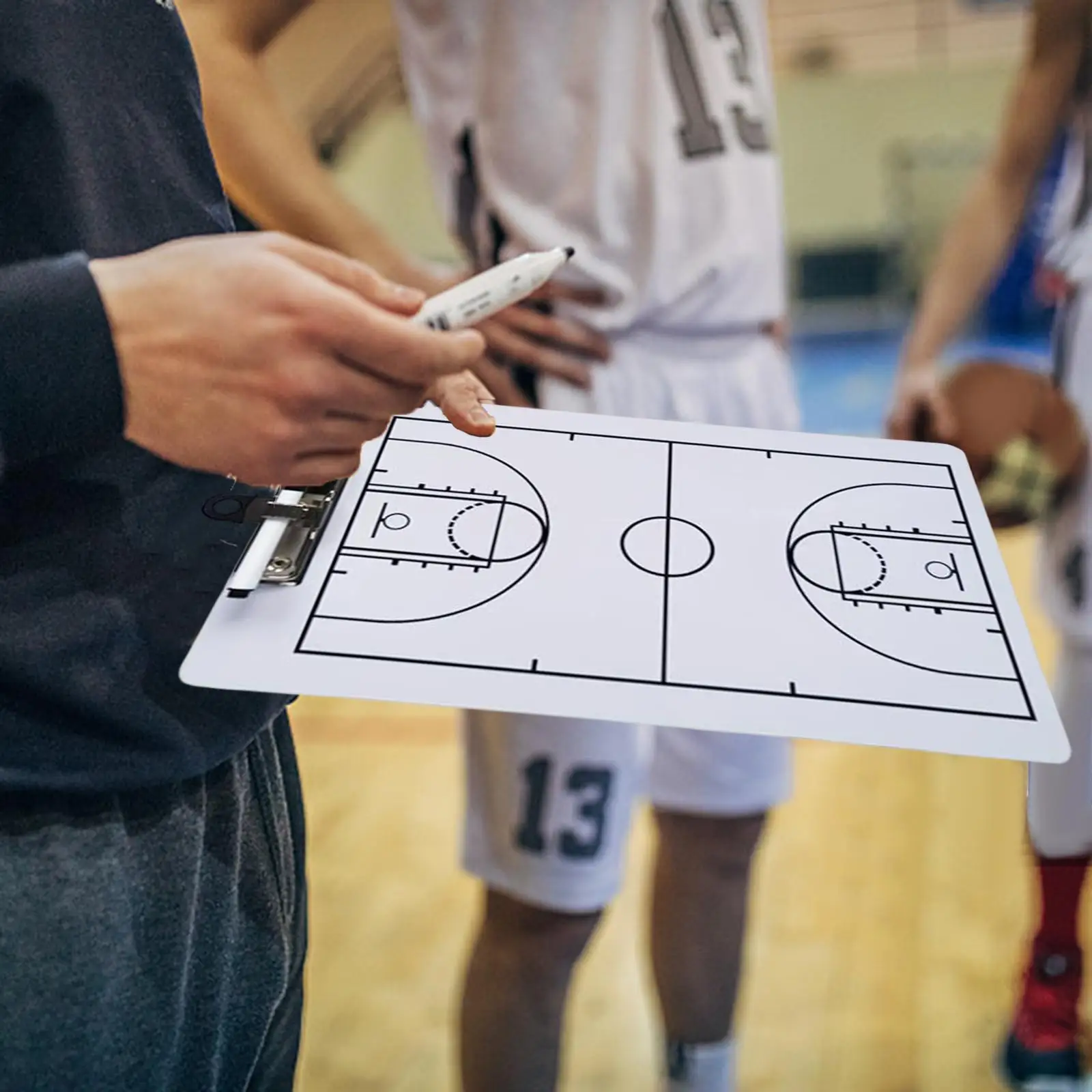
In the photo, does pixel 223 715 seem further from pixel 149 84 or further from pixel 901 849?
pixel 901 849

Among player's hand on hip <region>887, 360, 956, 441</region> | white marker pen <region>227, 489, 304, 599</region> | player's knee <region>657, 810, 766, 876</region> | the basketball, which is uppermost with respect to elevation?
white marker pen <region>227, 489, 304, 599</region>

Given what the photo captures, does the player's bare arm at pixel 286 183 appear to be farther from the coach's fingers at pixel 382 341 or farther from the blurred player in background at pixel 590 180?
the coach's fingers at pixel 382 341

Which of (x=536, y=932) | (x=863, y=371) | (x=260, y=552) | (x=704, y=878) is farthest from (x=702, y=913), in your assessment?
(x=260, y=552)

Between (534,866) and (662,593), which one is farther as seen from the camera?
(534,866)

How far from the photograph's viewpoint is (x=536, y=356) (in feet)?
1.59

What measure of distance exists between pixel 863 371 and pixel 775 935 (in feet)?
2.07

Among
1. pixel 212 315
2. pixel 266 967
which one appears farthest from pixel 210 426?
pixel 266 967

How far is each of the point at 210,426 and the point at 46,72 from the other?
12 centimetres

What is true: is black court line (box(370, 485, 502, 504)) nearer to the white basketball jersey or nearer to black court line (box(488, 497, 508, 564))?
black court line (box(488, 497, 508, 564))

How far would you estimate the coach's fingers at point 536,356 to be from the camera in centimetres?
46

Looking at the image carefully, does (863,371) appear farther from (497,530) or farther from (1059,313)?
(497,530)

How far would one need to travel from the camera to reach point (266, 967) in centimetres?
46

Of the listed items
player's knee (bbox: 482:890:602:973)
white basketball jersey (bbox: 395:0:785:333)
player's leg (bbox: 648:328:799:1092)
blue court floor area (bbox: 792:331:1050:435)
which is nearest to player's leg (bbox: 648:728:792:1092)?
player's leg (bbox: 648:328:799:1092)

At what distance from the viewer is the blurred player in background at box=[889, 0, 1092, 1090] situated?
1.59ft
